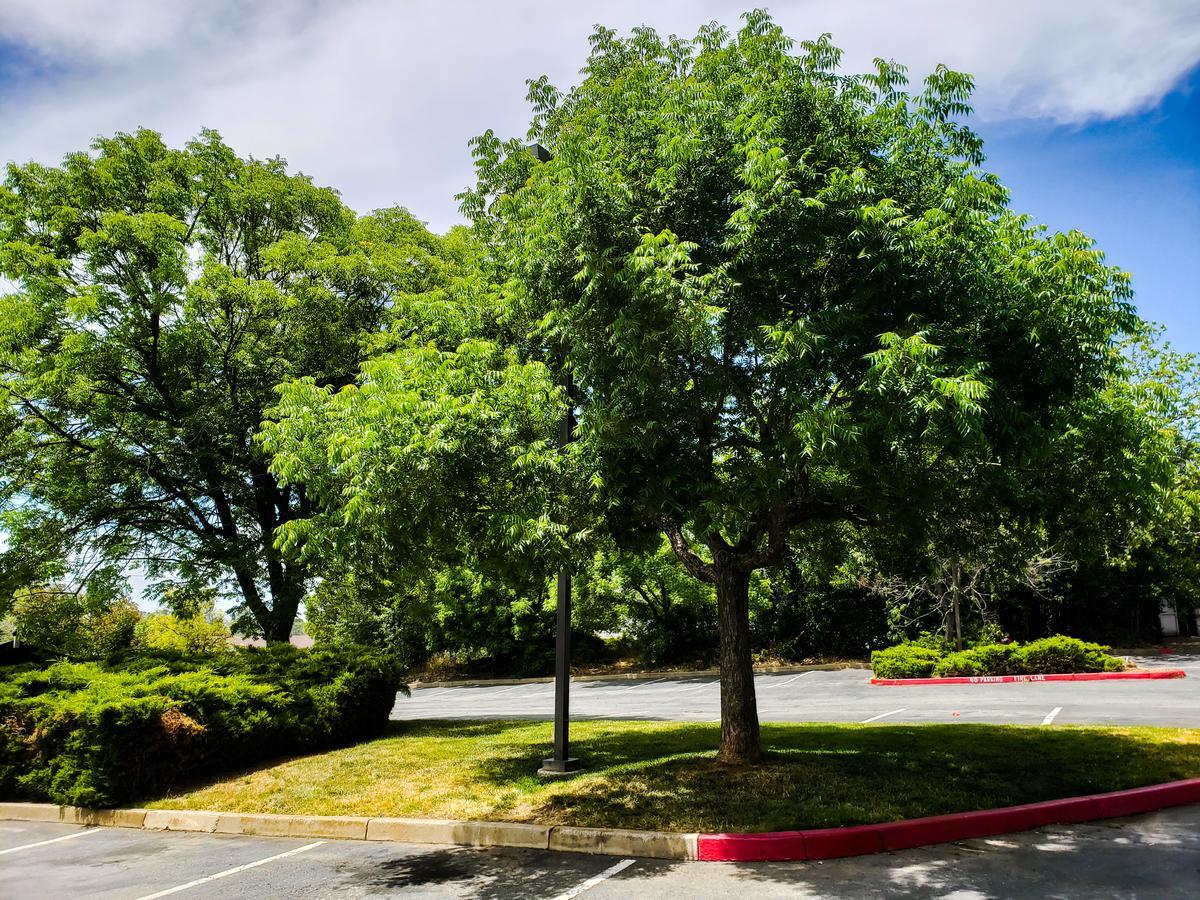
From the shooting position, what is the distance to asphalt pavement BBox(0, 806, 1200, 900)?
5531mm

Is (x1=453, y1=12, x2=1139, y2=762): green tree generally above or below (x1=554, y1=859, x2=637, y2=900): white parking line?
above

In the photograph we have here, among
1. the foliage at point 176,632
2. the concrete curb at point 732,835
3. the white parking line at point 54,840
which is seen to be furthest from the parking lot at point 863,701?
the foliage at point 176,632

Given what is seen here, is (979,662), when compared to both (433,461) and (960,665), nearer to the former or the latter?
(960,665)

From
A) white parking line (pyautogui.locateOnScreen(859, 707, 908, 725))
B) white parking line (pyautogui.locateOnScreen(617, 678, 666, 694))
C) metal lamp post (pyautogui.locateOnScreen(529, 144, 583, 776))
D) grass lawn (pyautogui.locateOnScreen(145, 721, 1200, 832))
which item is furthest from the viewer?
white parking line (pyautogui.locateOnScreen(617, 678, 666, 694))

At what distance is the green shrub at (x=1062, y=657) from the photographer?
1894 cm

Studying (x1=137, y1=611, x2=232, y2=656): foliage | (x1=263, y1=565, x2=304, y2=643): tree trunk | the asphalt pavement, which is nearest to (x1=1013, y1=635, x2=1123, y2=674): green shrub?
the asphalt pavement

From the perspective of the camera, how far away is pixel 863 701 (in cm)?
1719

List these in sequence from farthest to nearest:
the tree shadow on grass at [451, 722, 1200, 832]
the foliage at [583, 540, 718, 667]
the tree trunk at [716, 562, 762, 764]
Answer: the foliage at [583, 540, 718, 667] → the tree trunk at [716, 562, 762, 764] → the tree shadow on grass at [451, 722, 1200, 832]

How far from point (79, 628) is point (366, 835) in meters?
13.8

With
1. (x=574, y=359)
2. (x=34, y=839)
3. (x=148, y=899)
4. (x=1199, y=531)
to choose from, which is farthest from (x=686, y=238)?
(x=1199, y=531)

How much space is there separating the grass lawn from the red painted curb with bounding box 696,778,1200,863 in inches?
9.3

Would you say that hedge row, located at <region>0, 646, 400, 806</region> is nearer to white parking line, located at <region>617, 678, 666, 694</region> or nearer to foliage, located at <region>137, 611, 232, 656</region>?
white parking line, located at <region>617, 678, 666, 694</region>

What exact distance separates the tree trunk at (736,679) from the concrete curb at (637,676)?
57.5 feet

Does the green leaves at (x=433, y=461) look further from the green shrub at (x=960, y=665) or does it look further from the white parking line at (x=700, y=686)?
the green shrub at (x=960, y=665)
